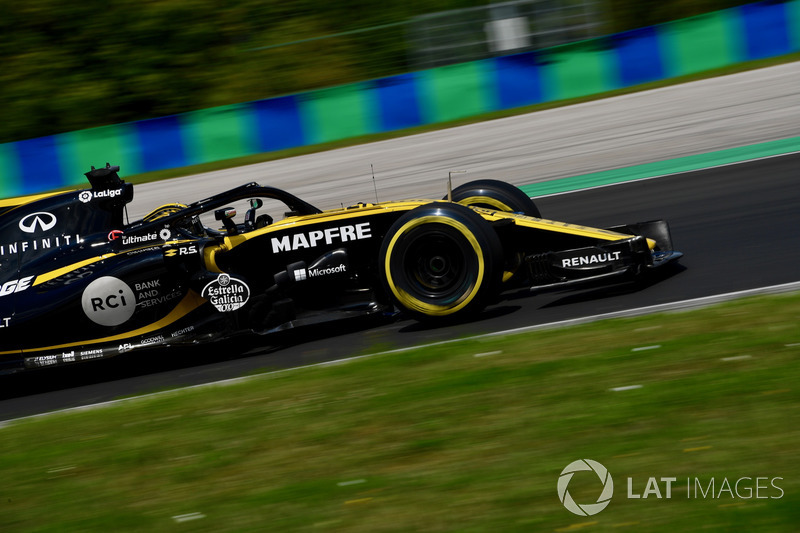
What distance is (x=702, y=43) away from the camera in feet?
43.4

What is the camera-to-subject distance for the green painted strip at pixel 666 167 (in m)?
10.4

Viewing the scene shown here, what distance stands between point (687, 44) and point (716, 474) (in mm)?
10785

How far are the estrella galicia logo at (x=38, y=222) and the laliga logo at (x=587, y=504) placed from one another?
18.0ft

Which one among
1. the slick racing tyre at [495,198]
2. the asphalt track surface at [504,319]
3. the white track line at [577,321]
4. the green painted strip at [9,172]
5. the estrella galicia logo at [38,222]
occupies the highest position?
the green painted strip at [9,172]

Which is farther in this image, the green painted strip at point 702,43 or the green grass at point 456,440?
the green painted strip at point 702,43

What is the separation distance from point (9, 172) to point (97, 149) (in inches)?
53.2

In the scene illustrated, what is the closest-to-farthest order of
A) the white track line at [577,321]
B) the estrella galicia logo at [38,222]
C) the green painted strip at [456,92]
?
the white track line at [577,321], the estrella galicia logo at [38,222], the green painted strip at [456,92]

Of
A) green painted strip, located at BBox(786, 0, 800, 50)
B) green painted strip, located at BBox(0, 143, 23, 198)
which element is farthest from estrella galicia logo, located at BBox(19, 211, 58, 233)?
green painted strip, located at BBox(786, 0, 800, 50)

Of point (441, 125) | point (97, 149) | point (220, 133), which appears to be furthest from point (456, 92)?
point (97, 149)

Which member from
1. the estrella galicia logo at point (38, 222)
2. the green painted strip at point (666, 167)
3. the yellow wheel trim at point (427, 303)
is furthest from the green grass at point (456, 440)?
the green painted strip at point (666, 167)

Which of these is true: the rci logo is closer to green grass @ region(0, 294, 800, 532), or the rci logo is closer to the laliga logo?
green grass @ region(0, 294, 800, 532)

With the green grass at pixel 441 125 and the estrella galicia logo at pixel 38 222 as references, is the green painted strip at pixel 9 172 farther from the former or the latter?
the estrella galicia logo at pixel 38 222
